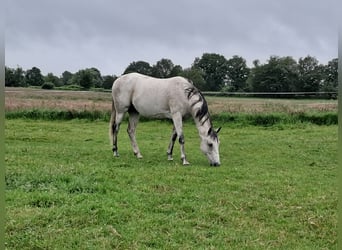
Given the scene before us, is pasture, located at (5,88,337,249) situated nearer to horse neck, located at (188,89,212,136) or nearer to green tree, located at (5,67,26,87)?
horse neck, located at (188,89,212,136)

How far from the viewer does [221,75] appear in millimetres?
37125

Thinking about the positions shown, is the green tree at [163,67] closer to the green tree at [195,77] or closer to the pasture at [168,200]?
the green tree at [195,77]

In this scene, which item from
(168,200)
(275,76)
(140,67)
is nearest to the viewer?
(168,200)

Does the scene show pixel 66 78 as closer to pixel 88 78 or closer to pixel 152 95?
pixel 88 78

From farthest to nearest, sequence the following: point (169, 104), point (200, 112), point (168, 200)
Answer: point (169, 104), point (200, 112), point (168, 200)

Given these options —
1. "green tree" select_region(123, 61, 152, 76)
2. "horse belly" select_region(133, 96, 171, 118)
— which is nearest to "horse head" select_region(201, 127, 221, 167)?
"horse belly" select_region(133, 96, 171, 118)

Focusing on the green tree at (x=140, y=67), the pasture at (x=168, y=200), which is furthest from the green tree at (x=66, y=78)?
the pasture at (x=168, y=200)

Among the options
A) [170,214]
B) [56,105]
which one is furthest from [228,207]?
[56,105]

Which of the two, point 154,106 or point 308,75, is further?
point 308,75

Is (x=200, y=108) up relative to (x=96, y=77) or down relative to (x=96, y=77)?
down

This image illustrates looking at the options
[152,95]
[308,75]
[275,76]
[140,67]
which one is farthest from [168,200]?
[140,67]

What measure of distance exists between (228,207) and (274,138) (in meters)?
7.00

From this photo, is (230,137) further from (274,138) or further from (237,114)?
(237,114)

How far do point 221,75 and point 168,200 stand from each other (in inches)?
1311
